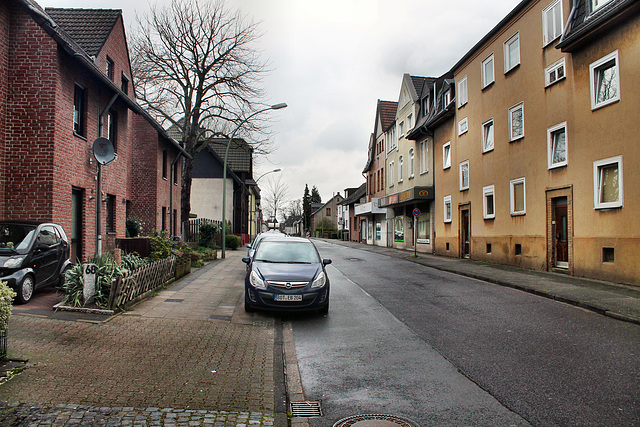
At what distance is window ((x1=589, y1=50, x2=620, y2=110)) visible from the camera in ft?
41.7

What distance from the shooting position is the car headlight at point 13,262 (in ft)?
26.7

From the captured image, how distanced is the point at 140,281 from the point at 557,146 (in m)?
13.4

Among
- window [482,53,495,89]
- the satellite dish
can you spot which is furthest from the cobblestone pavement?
window [482,53,495,89]

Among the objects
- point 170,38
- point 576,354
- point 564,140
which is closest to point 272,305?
point 576,354

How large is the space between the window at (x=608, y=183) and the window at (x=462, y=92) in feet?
35.2

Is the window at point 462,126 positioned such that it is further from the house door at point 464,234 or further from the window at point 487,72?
the house door at point 464,234

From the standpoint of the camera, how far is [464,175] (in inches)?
925

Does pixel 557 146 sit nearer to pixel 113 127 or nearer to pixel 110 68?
pixel 113 127

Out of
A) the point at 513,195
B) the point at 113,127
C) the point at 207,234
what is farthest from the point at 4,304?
the point at 207,234

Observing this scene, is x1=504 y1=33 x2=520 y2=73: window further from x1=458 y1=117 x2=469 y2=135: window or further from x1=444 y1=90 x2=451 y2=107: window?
x1=444 y1=90 x2=451 y2=107: window

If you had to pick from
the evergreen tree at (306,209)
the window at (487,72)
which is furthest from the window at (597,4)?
the evergreen tree at (306,209)

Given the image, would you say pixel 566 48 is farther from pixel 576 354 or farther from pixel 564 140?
pixel 576 354

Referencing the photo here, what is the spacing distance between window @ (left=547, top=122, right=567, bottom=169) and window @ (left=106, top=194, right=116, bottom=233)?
47.6 ft

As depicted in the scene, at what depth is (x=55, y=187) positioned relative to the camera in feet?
36.3
